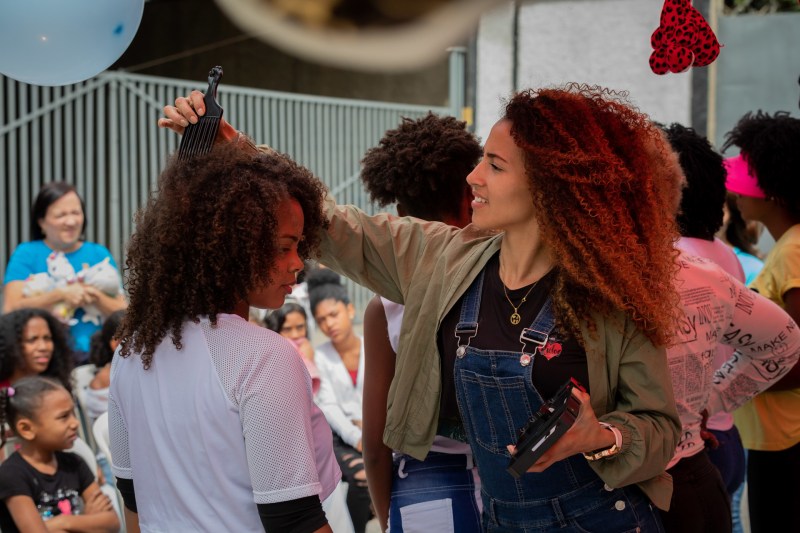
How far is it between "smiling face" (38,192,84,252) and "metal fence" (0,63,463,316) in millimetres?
1925

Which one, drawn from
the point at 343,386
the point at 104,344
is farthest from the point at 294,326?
the point at 104,344

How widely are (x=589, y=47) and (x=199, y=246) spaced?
6.35 m

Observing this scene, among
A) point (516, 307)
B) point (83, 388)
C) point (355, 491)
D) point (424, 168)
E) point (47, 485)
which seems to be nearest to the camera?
point (516, 307)

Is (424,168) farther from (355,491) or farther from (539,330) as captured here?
(355,491)

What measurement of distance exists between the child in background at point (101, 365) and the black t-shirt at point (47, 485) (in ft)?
2.49

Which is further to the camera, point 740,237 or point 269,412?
point 740,237

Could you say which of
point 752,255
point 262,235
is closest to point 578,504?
point 262,235

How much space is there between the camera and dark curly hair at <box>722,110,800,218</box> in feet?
10.3

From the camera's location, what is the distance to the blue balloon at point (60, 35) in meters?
2.07

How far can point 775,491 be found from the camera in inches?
116

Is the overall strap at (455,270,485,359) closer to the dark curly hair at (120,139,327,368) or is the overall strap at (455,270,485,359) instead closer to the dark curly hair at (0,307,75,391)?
the dark curly hair at (120,139,327,368)

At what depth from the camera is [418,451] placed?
2121 mm

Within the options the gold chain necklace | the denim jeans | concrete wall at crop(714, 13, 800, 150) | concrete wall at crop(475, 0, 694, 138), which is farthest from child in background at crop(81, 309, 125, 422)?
concrete wall at crop(714, 13, 800, 150)

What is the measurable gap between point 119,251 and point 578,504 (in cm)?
626
